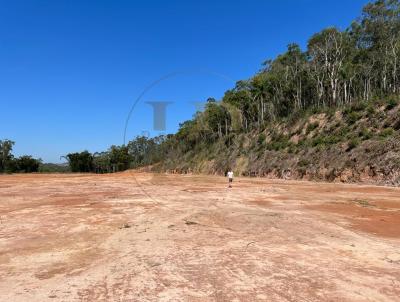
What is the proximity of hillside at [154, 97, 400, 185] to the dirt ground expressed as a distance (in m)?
15.0

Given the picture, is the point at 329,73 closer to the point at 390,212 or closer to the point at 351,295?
the point at 390,212

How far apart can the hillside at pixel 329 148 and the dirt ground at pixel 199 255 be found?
15031 mm

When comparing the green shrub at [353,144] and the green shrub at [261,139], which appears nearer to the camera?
the green shrub at [353,144]

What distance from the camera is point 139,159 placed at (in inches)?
4114

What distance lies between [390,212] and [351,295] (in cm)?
885

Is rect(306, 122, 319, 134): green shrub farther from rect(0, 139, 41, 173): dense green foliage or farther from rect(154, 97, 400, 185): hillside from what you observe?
rect(0, 139, 41, 173): dense green foliage

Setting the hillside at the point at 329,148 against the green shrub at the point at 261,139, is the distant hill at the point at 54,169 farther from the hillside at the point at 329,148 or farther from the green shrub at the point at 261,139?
the green shrub at the point at 261,139

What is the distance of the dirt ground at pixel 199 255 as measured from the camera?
4.94m

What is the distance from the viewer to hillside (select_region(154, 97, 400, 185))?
85.5ft

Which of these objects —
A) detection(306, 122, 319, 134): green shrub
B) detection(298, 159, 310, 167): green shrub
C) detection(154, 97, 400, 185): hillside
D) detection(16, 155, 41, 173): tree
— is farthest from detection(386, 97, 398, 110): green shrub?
detection(16, 155, 41, 173): tree

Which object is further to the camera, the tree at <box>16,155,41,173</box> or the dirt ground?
the tree at <box>16,155,41,173</box>

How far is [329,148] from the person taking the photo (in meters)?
32.1

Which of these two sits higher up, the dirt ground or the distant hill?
the distant hill

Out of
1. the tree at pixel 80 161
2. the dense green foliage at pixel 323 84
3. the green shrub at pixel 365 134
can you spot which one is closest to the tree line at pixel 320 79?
the dense green foliage at pixel 323 84
